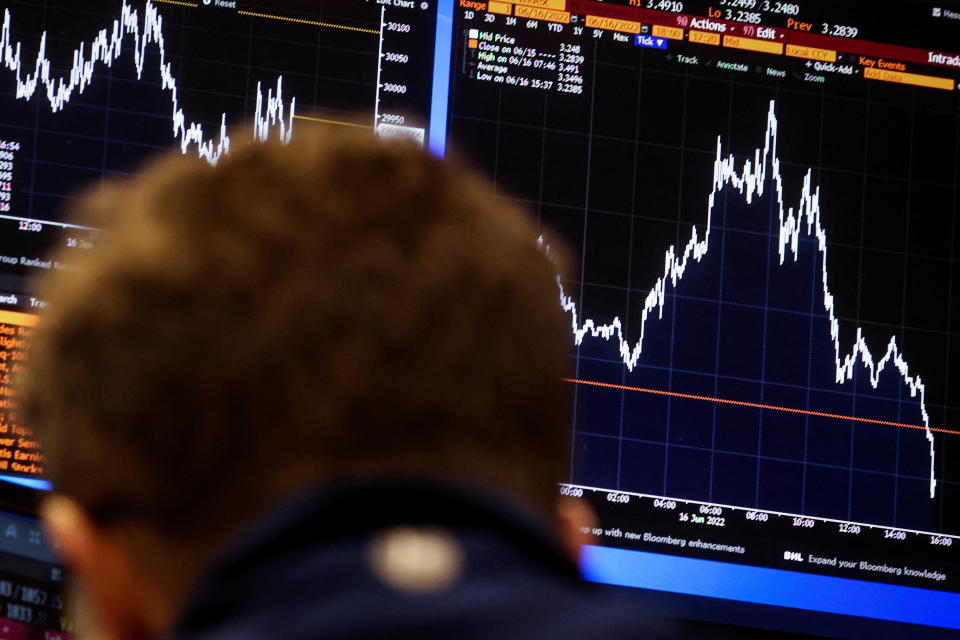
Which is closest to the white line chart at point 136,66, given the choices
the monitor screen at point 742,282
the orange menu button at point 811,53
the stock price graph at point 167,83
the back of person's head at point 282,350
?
the stock price graph at point 167,83

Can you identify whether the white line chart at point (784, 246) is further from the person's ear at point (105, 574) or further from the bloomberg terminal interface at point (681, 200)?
the person's ear at point (105, 574)

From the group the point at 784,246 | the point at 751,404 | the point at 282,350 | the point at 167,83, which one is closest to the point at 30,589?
the point at 167,83

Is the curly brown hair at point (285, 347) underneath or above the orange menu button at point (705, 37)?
underneath

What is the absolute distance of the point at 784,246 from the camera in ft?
6.28

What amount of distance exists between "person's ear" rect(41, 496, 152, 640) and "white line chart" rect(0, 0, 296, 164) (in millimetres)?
1179

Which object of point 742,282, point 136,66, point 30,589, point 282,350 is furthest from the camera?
point 742,282

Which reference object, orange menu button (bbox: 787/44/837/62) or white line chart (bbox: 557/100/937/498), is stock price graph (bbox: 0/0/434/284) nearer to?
white line chart (bbox: 557/100/937/498)

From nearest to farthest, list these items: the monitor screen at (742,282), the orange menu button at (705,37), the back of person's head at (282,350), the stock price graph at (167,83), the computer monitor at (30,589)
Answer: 1. the back of person's head at (282,350)
2. the computer monitor at (30,589)
3. the stock price graph at (167,83)
4. the monitor screen at (742,282)
5. the orange menu button at (705,37)

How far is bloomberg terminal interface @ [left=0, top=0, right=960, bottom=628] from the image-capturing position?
1.78 metres

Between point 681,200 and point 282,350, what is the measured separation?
1.39 m

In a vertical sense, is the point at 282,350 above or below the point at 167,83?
below

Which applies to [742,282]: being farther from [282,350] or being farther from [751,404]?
[282,350]

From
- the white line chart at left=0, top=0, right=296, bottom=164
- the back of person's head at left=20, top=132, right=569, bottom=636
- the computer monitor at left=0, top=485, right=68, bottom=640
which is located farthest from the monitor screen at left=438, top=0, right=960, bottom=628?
the back of person's head at left=20, top=132, right=569, bottom=636

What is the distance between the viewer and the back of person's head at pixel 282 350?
574 millimetres
